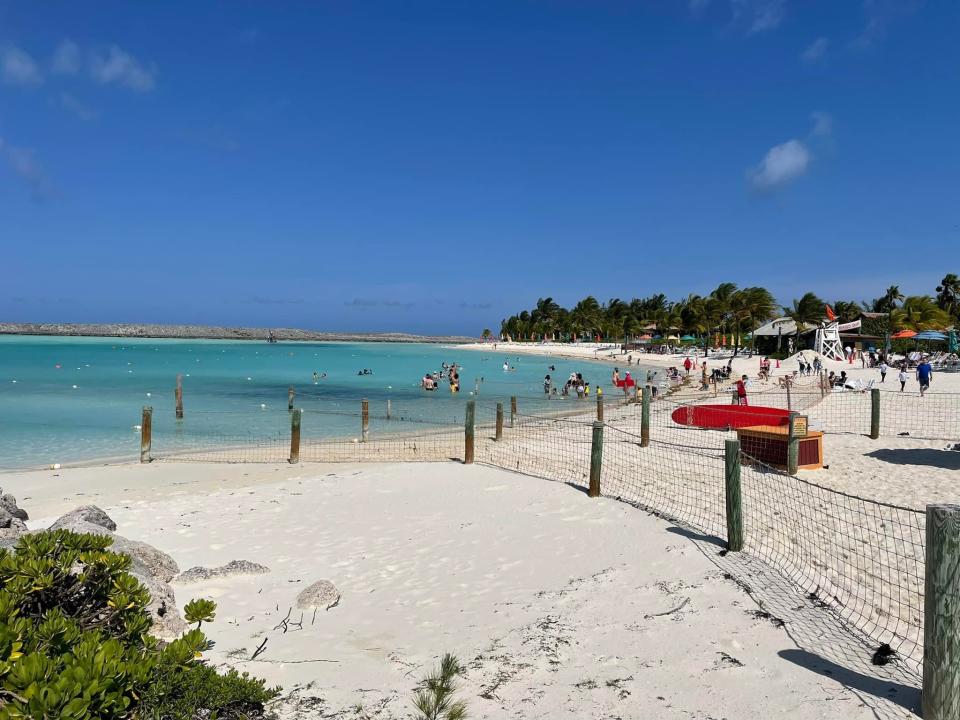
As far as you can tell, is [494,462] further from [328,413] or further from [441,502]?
[328,413]

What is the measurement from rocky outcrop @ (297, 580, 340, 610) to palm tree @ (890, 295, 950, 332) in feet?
221

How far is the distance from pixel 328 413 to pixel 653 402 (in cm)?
1492

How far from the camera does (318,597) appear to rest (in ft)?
20.0

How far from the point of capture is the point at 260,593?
637 centimetres

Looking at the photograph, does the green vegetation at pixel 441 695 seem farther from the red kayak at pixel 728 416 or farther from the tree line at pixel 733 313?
the tree line at pixel 733 313

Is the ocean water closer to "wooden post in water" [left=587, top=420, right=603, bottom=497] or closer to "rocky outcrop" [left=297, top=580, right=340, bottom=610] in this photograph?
"wooden post in water" [left=587, top=420, right=603, bottom=497]

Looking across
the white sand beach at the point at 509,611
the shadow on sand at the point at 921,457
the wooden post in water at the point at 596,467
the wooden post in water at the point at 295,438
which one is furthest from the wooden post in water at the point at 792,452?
the wooden post in water at the point at 295,438

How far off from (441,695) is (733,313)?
7856 cm

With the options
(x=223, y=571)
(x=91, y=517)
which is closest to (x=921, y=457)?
(x=223, y=571)

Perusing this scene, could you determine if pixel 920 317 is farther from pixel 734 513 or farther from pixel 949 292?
pixel 734 513

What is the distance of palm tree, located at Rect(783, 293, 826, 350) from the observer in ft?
192

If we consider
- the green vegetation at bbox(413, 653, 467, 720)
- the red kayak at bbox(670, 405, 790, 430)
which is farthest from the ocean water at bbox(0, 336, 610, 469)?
the green vegetation at bbox(413, 653, 467, 720)

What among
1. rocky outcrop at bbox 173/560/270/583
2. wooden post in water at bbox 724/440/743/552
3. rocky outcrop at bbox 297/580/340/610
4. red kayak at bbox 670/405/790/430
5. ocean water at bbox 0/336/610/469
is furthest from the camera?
ocean water at bbox 0/336/610/469

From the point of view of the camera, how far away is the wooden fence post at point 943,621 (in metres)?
3.85
